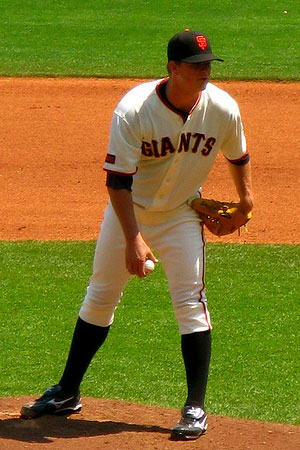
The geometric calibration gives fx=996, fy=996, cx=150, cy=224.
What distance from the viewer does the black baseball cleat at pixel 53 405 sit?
455cm

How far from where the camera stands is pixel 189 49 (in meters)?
4.16

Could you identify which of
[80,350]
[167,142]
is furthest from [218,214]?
[80,350]

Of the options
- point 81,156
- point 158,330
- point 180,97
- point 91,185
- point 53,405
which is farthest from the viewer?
point 81,156

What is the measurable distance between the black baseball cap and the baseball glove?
657mm

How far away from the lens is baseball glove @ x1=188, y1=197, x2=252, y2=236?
445 centimetres

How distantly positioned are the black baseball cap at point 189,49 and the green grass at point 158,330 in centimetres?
180

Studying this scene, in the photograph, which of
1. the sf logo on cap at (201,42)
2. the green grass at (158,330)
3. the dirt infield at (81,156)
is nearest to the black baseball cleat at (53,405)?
the green grass at (158,330)

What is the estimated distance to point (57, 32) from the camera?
13.8 metres

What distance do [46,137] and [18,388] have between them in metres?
5.45

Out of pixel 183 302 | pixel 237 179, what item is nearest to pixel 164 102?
pixel 237 179

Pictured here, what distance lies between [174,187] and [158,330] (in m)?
1.82

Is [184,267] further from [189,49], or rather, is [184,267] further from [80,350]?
[189,49]

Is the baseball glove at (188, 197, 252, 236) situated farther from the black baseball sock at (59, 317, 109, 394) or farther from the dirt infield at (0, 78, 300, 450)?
the dirt infield at (0, 78, 300, 450)

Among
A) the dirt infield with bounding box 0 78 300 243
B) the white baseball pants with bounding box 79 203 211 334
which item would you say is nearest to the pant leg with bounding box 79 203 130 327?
the white baseball pants with bounding box 79 203 211 334
